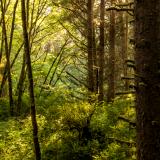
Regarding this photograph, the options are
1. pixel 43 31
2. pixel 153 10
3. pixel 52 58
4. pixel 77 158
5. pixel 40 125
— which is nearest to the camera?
pixel 153 10

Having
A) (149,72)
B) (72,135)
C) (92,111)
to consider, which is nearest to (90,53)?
(92,111)

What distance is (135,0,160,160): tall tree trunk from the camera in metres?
4.43

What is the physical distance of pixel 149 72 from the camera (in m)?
4.44

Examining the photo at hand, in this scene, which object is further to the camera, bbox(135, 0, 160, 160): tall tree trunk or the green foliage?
the green foliage

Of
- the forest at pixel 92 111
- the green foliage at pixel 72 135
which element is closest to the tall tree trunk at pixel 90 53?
the forest at pixel 92 111

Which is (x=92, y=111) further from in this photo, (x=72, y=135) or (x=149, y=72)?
(x=149, y=72)

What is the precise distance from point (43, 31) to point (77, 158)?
15961 millimetres

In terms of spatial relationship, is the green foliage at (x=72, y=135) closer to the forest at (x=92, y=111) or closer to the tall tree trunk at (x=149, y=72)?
the forest at (x=92, y=111)

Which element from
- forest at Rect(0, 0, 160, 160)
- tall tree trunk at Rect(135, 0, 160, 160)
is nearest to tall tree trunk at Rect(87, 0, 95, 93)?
forest at Rect(0, 0, 160, 160)

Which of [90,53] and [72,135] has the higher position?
[90,53]

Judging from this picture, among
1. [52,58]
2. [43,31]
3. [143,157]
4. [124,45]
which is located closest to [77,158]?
[143,157]

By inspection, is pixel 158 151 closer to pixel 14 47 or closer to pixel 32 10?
pixel 32 10

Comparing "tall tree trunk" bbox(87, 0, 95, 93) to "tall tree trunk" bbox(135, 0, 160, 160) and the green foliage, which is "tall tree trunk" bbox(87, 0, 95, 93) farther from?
"tall tree trunk" bbox(135, 0, 160, 160)

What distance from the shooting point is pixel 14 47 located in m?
25.5
